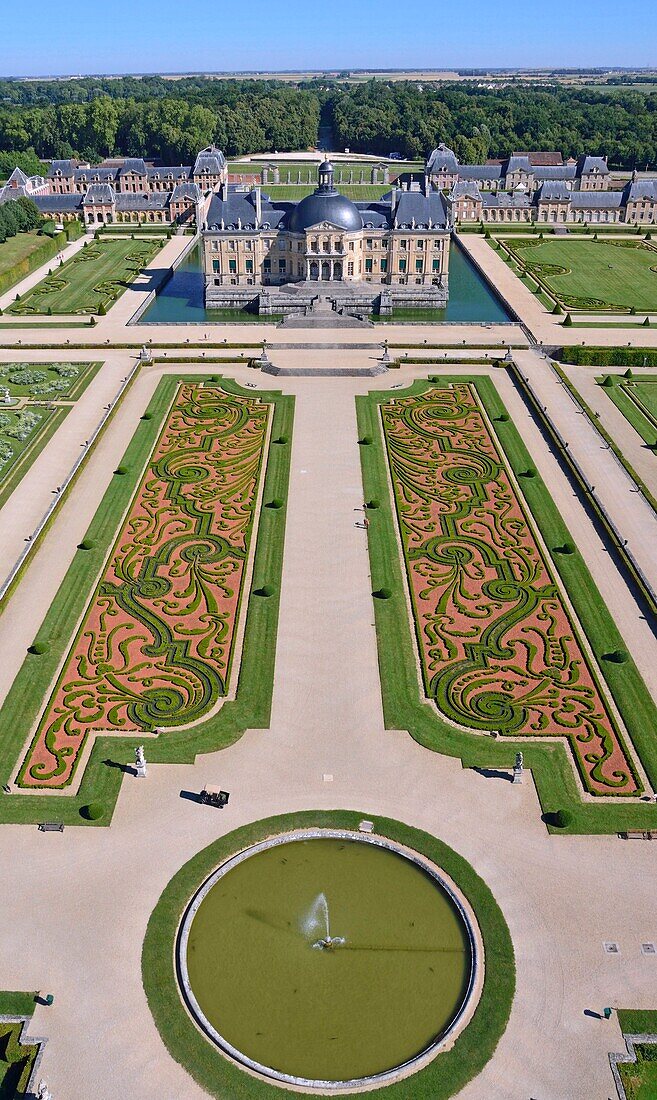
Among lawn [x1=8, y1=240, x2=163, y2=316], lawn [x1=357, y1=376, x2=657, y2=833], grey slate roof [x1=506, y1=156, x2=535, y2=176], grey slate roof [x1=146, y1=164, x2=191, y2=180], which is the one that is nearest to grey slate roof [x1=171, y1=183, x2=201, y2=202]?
lawn [x1=8, y1=240, x2=163, y2=316]

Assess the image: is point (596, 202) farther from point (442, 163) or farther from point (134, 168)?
point (134, 168)

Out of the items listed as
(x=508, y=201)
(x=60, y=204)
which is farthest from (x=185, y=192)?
(x=508, y=201)

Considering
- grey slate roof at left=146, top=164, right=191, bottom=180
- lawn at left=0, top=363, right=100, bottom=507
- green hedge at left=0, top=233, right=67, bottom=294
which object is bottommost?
lawn at left=0, top=363, right=100, bottom=507

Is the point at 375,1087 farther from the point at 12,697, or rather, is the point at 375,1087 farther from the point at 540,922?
the point at 12,697

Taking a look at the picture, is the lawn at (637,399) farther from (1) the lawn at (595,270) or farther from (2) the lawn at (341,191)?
(2) the lawn at (341,191)

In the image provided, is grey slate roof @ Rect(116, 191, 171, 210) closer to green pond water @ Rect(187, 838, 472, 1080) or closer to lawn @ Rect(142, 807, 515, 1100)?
lawn @ Rect(142, 807, 515, 1100)

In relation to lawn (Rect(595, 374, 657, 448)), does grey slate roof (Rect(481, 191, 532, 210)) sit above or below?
above

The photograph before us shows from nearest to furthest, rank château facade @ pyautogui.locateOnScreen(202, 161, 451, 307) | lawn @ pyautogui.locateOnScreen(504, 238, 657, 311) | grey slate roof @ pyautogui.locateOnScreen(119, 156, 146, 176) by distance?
château facade @ pyautogui.locateOnScreen(202, 161, 451, 307)
lawn @ pyautogui.locateOnScreen(504, 238, 657, 311)
grey slate roof @ pyautogui.locateOnScreen(119, 156, 146, 176)
